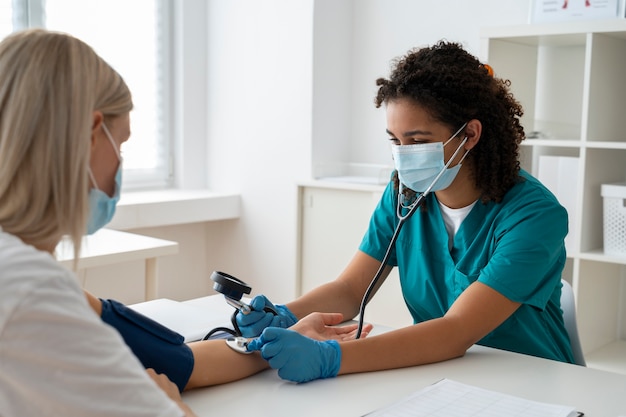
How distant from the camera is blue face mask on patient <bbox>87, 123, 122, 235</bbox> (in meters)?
0.97

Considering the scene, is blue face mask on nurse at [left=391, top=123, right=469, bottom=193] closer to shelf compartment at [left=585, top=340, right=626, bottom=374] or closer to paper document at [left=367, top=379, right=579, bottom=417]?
paper document at [left=367, top=379, right=579, bottom=417]

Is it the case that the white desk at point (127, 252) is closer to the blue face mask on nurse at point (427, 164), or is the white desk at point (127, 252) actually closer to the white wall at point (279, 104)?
the white wall at point (279, 104)

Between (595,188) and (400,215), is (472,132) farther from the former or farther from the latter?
(595,188)

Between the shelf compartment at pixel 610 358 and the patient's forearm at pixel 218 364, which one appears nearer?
the patient's forearm at pixel 218 364

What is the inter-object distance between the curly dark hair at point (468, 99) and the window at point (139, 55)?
1922mm

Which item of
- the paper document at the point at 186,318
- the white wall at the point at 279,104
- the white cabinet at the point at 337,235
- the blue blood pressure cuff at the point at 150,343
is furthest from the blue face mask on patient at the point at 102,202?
the white wall at the point at 279,104

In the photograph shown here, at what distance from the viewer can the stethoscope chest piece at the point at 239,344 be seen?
1.27m

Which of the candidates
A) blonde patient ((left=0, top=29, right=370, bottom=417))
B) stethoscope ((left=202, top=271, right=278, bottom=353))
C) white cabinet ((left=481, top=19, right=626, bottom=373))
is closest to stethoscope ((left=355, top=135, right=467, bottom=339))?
stethoscope ((left=202, top=271, right=278, bottom=353))

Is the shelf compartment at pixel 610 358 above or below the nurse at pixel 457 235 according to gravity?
below

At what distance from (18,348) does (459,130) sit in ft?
3.62

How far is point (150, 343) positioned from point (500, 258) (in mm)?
697

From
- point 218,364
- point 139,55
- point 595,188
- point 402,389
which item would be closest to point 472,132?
point 402,389

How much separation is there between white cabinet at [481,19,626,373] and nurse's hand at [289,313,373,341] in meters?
1.16

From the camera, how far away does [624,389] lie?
1241mm
